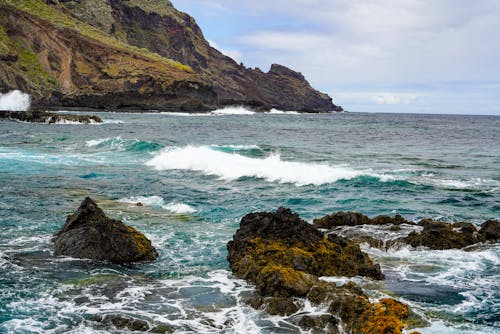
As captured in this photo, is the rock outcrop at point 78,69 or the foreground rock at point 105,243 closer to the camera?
the foreground rock at point 105,243

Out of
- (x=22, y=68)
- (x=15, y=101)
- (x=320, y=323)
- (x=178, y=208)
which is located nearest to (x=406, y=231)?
(x=320, y=323)

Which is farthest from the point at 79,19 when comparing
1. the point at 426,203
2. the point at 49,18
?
the point at 426,203

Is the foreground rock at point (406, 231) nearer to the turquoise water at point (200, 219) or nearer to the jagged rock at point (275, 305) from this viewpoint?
the turquoise water at point (200, 219)

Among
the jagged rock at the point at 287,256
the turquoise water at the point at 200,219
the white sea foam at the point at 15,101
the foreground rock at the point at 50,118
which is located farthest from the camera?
the white sea foam at the point at 15,101

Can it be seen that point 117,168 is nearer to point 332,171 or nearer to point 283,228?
point 332,171

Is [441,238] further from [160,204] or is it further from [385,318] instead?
[160,204]

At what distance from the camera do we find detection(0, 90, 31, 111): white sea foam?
338 ft

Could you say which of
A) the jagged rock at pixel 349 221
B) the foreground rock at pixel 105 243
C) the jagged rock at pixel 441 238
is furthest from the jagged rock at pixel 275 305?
the jagged rock at pixel 349 221

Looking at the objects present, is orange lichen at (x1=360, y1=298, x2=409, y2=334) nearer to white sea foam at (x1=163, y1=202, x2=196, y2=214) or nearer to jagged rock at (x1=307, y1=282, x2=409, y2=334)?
jagged rock at (x1=307, y1=282, x2=409, y2=334)

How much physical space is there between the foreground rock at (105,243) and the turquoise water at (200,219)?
1.12 feet

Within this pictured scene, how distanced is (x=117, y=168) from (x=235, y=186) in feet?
27.0

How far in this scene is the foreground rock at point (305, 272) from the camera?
8484mm

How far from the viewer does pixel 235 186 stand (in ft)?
78.4

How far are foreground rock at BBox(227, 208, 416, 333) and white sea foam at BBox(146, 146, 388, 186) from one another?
12.0 meters
